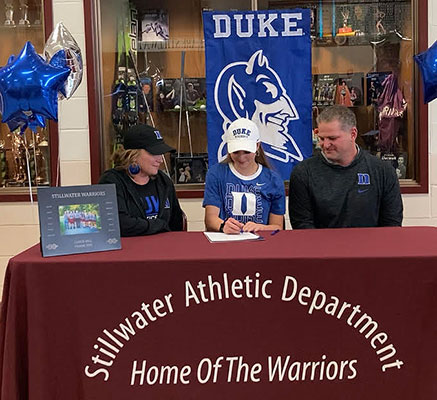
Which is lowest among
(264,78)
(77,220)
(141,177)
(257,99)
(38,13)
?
(77,220)

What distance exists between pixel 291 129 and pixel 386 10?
3.49ft

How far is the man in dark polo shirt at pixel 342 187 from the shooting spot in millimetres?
2990

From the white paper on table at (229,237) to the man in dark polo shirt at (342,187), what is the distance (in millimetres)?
464

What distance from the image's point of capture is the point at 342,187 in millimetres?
3006

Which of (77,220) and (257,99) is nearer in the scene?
(77,220)

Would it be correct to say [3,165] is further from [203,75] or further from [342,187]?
[342,187]

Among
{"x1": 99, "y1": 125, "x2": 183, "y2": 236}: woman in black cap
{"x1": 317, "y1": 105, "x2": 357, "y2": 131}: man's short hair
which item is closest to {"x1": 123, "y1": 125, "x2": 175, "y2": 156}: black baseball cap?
{"x1": 99, "y1": 125, "x2": 183, "y2": 236}: woman in black cap

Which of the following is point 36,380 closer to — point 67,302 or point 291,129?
point 67,302

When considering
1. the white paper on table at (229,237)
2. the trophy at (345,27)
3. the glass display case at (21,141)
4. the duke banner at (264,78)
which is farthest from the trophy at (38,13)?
the white paper on table at (229,237)

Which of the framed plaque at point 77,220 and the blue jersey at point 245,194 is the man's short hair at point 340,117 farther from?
the framed plaque at point 77,220

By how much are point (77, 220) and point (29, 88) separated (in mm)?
783

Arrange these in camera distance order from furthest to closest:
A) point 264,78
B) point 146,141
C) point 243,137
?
point 264,78, point 243,137, point 146,141

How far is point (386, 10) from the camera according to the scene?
4.15 m

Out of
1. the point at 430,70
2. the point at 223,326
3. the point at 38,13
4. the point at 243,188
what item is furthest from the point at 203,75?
the point at 223,326
